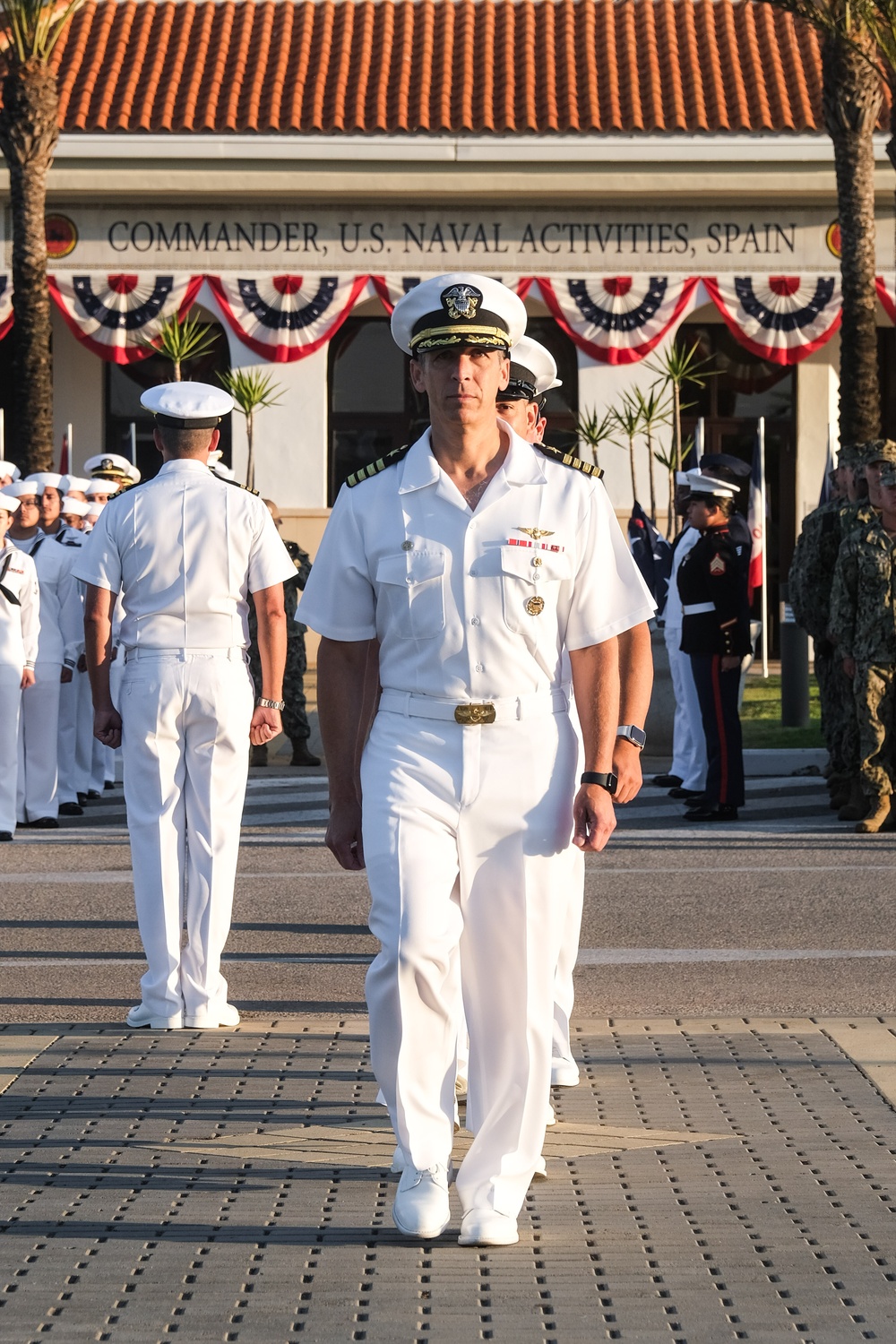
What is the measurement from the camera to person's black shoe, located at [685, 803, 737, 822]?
1281cm

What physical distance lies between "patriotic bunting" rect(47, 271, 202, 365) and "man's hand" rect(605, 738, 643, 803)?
73.9 ft

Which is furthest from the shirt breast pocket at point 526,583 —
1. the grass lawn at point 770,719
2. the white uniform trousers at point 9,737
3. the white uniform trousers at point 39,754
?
the grass lawn at point 770,719

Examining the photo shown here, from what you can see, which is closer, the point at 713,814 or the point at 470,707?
the point at 470,707

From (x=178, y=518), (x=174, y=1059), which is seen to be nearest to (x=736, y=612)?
(x=178, y=518)

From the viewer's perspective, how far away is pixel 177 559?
704cm

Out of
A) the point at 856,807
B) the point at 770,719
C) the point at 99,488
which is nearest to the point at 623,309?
the point at 770,719

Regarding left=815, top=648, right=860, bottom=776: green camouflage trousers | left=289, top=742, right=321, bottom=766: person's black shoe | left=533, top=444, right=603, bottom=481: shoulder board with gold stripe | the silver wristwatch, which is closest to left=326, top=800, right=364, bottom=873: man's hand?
the silver wristwatch

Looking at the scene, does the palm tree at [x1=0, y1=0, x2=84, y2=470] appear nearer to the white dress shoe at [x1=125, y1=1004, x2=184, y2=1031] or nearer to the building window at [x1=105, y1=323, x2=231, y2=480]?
the building window at [x1=105, y1=323, x2=231, y2=480]

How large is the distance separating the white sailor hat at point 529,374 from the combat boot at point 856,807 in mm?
6782

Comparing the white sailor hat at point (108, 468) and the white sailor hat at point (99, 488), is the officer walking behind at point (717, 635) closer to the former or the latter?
the white sailor hat at point (99, 488)

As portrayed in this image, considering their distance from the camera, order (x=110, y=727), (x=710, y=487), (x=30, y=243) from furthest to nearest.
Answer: (x=30, y=243), (x=710, y=487), (x=110, y=727)

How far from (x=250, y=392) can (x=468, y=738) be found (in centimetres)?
2073

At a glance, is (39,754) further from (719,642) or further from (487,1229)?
(487,1229)

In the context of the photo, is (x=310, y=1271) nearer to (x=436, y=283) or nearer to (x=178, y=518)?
(x=436, y=283)
